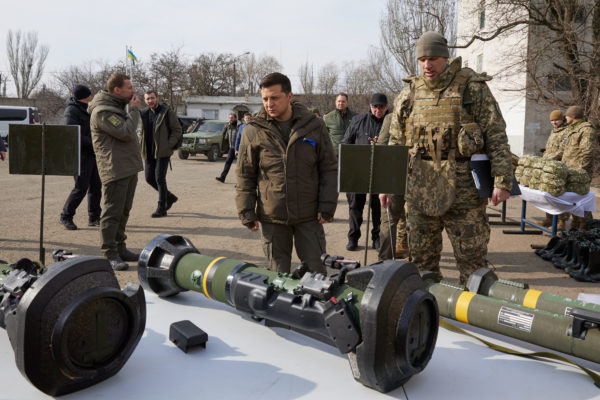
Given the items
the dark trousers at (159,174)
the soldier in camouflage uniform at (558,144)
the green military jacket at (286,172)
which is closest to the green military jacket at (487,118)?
the green military jacket at (286,172)

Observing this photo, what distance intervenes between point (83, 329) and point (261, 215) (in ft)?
6.89

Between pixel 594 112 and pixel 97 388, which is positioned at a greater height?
pixel 594 112

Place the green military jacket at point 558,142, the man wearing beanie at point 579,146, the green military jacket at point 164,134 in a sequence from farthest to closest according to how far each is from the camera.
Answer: the green military jacket at point 164,134 → the green military jacket at point 558,142 → the man wearing beanie at point 579,146

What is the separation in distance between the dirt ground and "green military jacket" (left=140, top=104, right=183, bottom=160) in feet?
3.76

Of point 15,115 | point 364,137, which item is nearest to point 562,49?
point 364,137

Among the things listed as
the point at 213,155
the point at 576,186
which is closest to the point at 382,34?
the point at 213,155

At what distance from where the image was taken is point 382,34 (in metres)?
33.0

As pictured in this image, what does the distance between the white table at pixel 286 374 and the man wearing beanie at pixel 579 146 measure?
6517 mm

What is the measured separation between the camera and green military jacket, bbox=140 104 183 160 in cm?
829

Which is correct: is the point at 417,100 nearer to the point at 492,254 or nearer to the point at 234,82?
the point at 492,254

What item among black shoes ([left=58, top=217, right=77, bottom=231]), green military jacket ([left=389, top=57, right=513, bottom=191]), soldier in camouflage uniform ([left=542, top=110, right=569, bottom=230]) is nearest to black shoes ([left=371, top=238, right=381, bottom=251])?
green military jacket ([left=389, top=57, right=513, bottom=191])

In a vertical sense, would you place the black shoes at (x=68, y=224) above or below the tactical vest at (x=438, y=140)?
below

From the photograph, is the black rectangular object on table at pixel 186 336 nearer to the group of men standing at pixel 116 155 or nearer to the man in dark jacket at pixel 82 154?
the group of men standing at pixel 116 155

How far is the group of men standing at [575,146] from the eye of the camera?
7.62 metres
